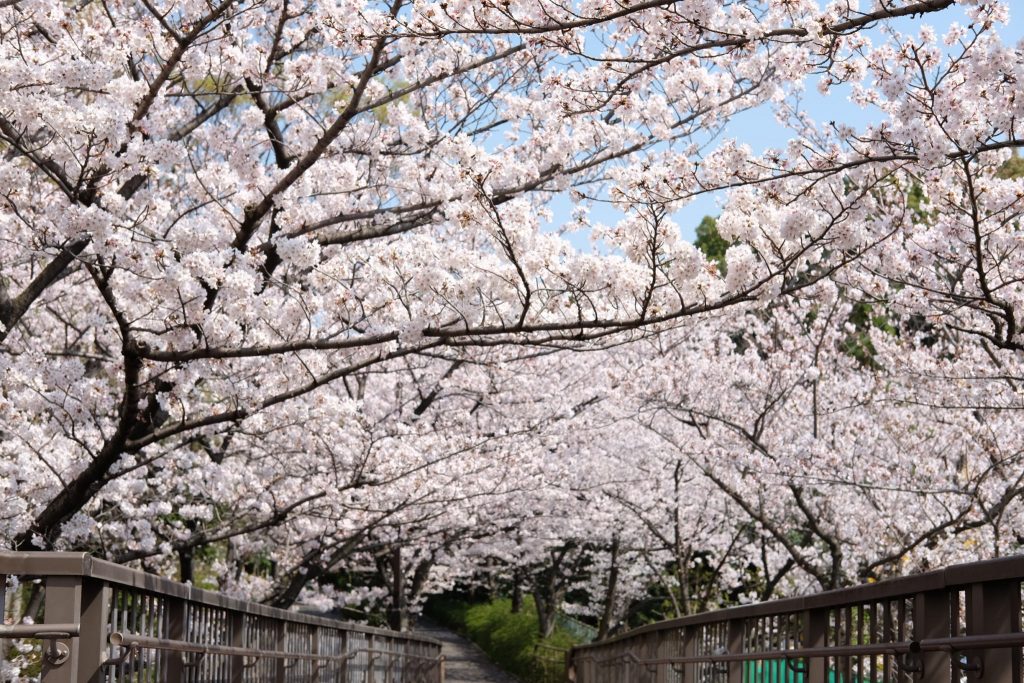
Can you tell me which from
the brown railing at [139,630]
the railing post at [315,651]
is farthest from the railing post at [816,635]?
the railing post at [315,651]

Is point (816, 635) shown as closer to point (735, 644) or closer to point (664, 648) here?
point (735, 644)

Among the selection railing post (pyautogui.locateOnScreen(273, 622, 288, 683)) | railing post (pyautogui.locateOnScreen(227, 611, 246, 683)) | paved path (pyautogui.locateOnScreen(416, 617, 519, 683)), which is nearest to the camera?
railing post (pyautogui.locateOnScreen(227, 611, 246, 683))

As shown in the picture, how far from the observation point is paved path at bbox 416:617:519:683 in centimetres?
2283

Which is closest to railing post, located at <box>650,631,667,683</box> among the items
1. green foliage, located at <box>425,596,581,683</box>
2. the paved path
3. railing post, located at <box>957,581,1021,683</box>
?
railing post, located at <box>957,581,1021,683</box>

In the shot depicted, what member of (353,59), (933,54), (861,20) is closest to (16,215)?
(353,59)

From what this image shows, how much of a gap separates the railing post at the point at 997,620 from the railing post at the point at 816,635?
1451mm

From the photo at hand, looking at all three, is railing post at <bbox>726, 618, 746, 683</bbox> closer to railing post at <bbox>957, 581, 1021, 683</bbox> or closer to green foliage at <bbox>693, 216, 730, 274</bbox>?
railing post at <bbox>957, 581, 1021, 683</bbox>

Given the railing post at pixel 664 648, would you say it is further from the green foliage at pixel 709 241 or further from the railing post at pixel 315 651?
the green foliage at pixel 709 241

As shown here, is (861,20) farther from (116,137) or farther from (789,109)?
(116,137)

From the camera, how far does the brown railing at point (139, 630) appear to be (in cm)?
312

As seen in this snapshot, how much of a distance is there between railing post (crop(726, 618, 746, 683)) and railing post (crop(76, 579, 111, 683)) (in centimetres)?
321

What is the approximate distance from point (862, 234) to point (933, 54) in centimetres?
115

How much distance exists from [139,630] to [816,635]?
2612mm

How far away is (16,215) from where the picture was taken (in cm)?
652
